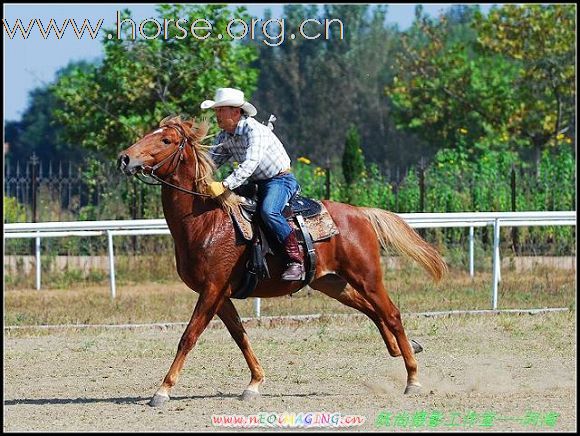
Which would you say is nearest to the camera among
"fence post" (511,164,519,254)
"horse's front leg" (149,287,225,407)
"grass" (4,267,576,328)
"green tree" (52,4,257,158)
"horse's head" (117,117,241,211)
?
"horse's front leg" (149,287,225,407)

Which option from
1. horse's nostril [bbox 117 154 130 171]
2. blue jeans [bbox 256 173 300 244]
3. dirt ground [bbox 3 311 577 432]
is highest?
horse's nostril [bbox 117 154 130 171]

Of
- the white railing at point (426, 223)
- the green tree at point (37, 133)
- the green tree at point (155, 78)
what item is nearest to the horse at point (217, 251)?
the white railing at point (426, 223)

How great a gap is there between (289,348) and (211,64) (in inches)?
433

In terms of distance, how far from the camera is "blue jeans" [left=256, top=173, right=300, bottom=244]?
9.63 meters

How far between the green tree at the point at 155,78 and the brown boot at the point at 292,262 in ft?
40.1

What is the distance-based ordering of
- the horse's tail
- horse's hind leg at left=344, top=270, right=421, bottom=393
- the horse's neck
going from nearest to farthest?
the horse's neck
horse's hind leg at left=344, top=270, right=421, bottom=393
the horse's tail

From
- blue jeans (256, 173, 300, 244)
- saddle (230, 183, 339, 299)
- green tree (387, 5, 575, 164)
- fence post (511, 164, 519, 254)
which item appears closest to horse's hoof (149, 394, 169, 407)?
saddle (230, 183, 339, 299)

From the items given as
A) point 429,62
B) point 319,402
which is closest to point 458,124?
point 429,62

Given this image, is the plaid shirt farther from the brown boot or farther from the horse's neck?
the brown boot

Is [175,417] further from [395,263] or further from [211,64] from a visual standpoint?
[211,64]

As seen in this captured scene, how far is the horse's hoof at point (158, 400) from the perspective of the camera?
915cm

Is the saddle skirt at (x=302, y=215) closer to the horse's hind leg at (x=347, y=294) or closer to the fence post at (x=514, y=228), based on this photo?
the horse's hind leg at (x=347, y=294)

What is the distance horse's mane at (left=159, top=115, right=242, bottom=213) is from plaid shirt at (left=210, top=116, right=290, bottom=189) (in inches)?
6.1

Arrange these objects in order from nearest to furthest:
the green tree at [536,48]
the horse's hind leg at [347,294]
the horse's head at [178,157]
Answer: the horse's head at [178,157], the horse's hind leg at [347,294], the green tree at [536,48]
